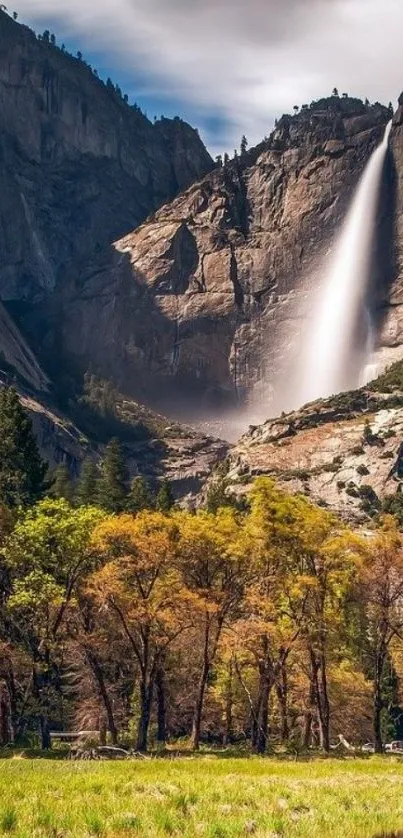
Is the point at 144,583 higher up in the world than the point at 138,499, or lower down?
lower down

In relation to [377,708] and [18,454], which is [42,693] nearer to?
[377,708]

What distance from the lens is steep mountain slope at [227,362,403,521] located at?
12200cm

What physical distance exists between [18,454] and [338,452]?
73.1 metres

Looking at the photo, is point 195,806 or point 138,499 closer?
point 195,806

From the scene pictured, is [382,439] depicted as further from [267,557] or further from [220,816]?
[220,816]

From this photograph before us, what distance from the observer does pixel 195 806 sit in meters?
14.1

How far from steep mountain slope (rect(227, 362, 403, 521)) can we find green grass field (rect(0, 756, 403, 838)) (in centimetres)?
9932

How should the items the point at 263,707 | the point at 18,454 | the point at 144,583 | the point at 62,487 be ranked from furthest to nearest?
the point at 62,487, the point at 18,454, the point at 144,583, the point at 263,707

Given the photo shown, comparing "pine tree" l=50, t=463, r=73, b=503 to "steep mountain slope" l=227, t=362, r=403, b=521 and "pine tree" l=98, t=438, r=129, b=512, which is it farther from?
"steep mountain slope" l=227, t=362, r=403, b=521

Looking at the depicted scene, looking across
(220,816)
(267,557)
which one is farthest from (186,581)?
(220,816)

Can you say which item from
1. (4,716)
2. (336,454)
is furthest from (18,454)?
(336,454)

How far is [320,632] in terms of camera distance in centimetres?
3800

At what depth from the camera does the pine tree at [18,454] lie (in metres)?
67.4

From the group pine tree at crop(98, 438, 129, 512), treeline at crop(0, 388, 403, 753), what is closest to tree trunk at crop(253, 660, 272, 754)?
treeline at crop(0, 388, 403, 753)
